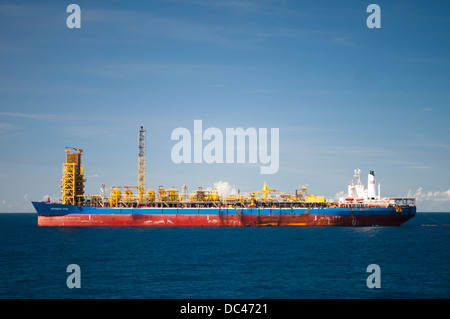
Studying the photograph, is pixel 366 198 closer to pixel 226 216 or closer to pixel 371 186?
pixel 371 186

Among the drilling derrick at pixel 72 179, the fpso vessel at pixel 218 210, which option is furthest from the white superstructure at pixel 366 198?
the drilling derrick at pixel 72 179

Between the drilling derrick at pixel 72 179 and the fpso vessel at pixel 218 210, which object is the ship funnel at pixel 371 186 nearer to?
the fpso vessel at pixel 218 210

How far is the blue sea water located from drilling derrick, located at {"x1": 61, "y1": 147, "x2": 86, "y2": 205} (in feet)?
89.1

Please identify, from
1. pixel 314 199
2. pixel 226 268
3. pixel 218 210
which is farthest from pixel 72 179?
pixel 226 268

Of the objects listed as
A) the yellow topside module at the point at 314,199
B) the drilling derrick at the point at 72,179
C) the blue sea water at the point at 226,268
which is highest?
the drilling derrick at the point at 72,179

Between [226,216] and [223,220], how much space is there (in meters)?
1.09

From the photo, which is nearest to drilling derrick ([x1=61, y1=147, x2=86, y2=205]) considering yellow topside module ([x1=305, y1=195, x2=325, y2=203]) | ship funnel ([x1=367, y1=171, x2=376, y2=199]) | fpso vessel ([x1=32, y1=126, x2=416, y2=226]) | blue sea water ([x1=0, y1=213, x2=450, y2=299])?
fpso vessel ([x1=32, y1=126, x2=416, y2=226])

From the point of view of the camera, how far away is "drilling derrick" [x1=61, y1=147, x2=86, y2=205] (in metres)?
91.7

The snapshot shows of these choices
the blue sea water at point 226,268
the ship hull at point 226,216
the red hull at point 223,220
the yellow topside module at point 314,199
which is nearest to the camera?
the blue sea water at point 226,268

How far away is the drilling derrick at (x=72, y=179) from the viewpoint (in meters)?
91.7

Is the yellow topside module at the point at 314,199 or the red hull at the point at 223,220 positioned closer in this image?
the red hull at the point at 223,220

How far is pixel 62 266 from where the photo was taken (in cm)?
4291
